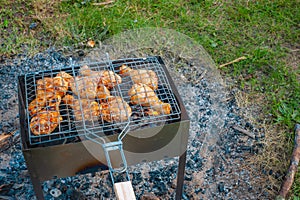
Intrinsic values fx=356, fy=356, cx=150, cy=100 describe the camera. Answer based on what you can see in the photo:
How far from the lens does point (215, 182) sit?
2.78 meters

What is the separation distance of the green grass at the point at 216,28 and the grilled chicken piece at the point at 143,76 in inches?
63.3

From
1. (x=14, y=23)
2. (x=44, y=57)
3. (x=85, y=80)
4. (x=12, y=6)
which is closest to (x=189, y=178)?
(x=85, y=80)

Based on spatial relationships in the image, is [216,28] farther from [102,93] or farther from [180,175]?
[102,93]

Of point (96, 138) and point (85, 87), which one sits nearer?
point (96, 138)

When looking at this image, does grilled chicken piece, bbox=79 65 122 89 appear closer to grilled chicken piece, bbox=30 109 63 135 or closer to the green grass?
grilled chicken piece, bbox=30 109 63 135

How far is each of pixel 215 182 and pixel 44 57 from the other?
Answer: 86.1 inches

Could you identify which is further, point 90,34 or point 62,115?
point 90,34

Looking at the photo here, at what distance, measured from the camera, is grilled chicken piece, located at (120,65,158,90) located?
2.12 m

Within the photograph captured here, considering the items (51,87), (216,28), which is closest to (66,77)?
(51,87)

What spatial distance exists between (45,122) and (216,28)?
294cm

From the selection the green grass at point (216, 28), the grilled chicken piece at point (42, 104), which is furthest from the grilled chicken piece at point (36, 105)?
the green grass at point (216, 28)

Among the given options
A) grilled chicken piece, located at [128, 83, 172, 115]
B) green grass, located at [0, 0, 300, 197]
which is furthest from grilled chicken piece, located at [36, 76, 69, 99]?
green grass, located at [0, 0, 300, 197]

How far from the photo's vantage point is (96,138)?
1.85 meters

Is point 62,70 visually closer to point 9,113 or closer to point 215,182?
point 9,113
